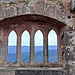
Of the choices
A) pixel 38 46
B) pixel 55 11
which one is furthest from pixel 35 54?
pixel 55 11

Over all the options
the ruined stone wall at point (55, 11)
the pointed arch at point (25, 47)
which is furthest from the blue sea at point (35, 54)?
the ruined stone wall at point (55, 11)

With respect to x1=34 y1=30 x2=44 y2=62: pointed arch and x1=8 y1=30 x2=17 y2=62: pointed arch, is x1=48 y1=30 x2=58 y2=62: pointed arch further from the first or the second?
x1=8 y1=30 x2=17 y2=62: pointed arch

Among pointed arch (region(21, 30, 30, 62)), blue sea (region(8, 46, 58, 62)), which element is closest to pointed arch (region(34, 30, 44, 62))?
blue sea (region(8, 46, 58, 62))

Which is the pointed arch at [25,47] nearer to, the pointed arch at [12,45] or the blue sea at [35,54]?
the blue sea at [35,54]

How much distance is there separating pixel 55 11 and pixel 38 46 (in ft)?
1.97

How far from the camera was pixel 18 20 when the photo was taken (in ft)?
10.6

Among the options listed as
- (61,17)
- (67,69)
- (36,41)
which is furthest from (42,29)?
(67,69)

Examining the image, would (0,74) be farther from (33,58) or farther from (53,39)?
(53,39)

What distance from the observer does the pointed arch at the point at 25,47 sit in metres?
3.26

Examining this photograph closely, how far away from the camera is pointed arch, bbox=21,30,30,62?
10.7 feet

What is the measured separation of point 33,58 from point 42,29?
0.45 meters

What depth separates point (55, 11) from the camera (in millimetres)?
3000

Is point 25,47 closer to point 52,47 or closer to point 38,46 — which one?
point 38,46

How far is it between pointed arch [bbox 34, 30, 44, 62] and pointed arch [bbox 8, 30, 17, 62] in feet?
1.02
